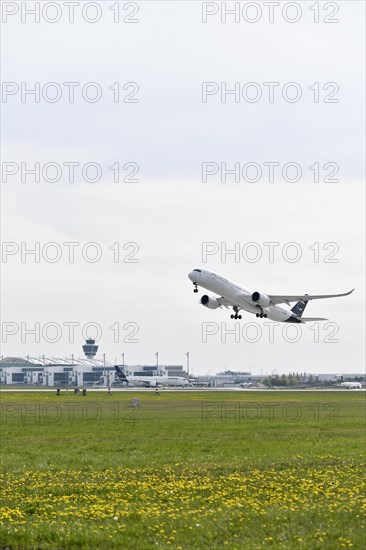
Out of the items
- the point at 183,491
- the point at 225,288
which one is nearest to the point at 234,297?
the point at 225,288

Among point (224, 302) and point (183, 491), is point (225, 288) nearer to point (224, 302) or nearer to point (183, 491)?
point (224, 302)

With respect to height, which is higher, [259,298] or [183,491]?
[259,298]

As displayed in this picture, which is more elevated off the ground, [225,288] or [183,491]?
[225,288]

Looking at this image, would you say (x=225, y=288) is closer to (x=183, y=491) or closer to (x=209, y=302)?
(x=209, y=302)

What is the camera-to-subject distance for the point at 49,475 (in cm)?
3141

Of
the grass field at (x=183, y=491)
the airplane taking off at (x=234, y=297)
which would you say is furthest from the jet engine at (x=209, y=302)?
the grass field at (x=183, y=491)

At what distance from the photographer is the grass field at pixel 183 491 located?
2039 cm

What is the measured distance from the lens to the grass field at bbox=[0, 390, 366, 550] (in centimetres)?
2039

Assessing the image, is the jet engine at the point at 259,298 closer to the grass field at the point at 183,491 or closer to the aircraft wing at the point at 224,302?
the aircraft wing at the point at 224,302

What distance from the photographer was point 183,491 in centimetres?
2681

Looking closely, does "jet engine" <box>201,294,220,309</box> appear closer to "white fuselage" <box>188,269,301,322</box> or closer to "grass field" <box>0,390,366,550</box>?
"white fuselage" <box>188,269,301,322</box>

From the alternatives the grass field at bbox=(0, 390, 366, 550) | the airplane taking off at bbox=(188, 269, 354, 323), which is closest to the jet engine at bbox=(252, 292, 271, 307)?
the airplane taking off at bbox=(188, 269, 354, 323)

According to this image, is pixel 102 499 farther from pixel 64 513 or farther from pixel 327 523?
pixel 327 523

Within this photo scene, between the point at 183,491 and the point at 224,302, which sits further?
the point at 224,302
